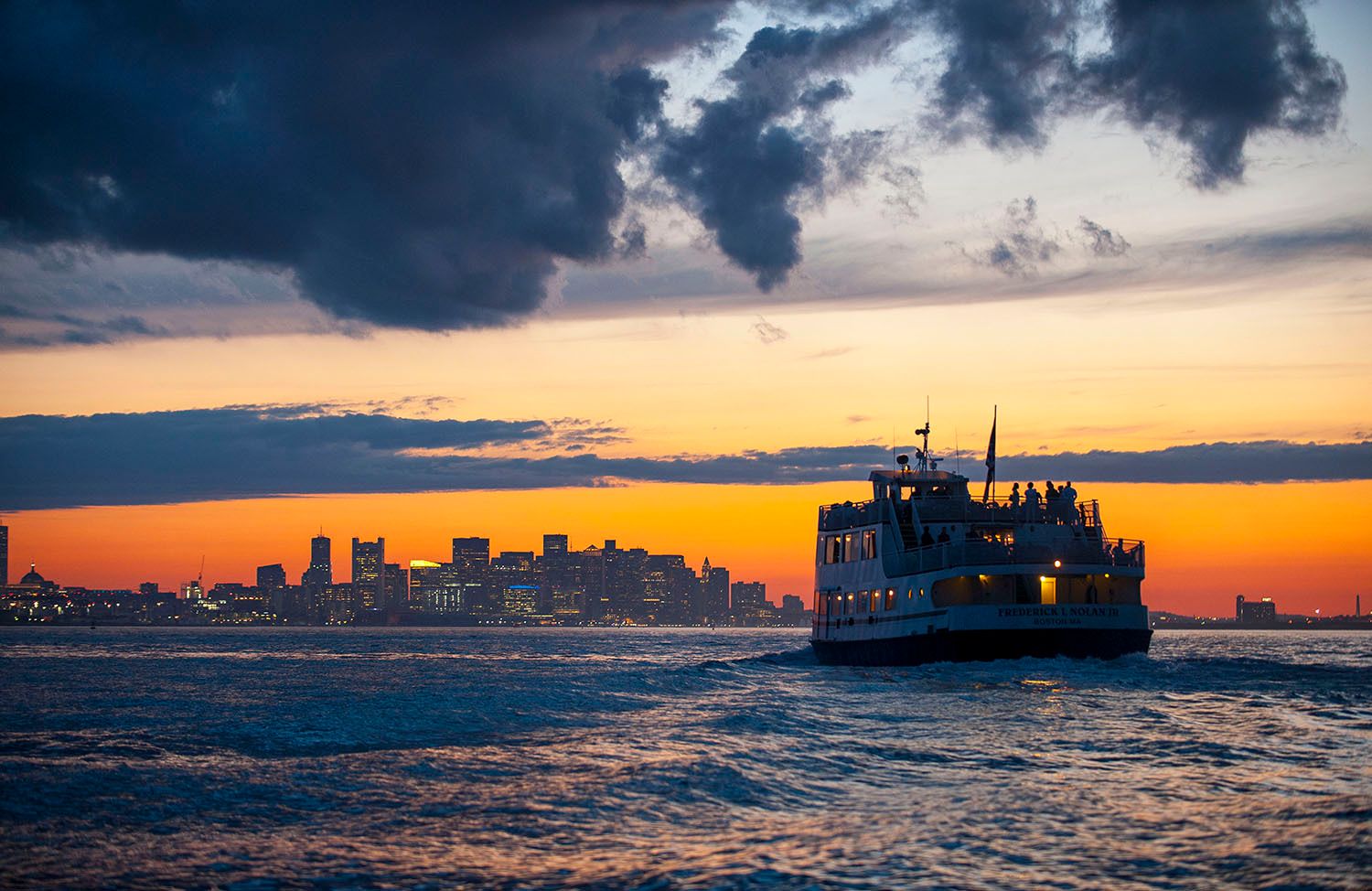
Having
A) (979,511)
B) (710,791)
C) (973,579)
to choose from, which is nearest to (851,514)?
(979,511)

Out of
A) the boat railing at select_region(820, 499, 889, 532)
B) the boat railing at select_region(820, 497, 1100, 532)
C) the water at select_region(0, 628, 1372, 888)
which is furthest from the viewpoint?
the boat railing at select_region(820, 499, 889, 532)

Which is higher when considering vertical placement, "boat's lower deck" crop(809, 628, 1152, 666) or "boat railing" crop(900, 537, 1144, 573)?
"boat railing" crop(900, 537, 1144, 573)

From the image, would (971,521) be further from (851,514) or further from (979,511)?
(851,514)

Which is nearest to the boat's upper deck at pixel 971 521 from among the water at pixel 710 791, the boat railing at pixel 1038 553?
the boat railing at pixel 1038 553

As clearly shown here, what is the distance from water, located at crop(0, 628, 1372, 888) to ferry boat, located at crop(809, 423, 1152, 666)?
5.35 metres

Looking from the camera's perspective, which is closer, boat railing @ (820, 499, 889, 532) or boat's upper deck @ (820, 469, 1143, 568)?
boat's upper deck @ (820, 469, 1143, 568)

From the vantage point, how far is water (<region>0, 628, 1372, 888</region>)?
614 inches

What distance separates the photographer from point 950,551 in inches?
1996

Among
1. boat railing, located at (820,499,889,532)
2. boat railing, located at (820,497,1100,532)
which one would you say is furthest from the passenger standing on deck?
boat railing, located at (820,499,889,532)

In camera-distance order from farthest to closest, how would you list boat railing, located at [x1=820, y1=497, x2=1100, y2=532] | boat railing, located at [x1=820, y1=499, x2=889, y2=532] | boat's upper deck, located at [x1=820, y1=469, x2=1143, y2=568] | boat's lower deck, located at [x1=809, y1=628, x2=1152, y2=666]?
boat railing, located at [x1=820, y1=499, x2=889, y2=532]
boat railing, located at [x1=820, y1=497, x2=1100, y2=532]
boat's upper deck, located at [x1=820, y1=469, x2=1143, y2=568]
boat's lower deck, located at [x1=809, y1=628, x2=1152, y2=666]

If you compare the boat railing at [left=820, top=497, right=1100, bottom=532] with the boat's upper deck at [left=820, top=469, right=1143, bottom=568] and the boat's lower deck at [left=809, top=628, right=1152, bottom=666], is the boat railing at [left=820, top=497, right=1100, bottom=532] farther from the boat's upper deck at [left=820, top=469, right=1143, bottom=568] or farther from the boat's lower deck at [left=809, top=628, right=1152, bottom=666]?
the boat's lower deck at [left=809, top=628, right=1152, bottom=666]

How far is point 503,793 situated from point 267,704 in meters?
24.4

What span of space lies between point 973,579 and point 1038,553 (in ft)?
9.16

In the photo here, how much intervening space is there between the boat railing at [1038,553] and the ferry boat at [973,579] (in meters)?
0.05
